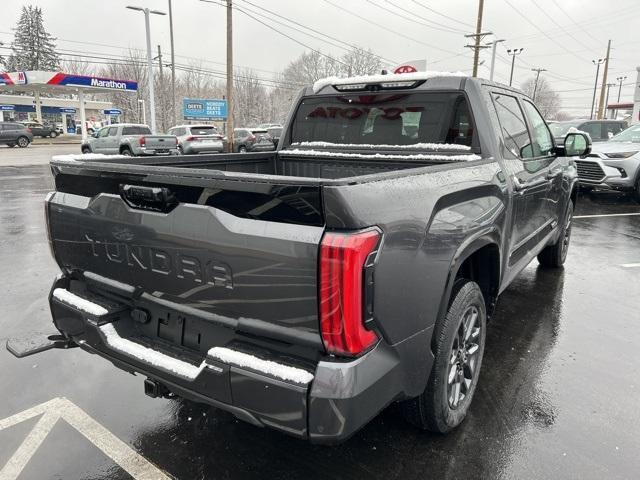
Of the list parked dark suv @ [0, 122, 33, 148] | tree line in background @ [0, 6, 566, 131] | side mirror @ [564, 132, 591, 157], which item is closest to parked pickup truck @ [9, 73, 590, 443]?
side mirror @ [564, 132, 591, 157]

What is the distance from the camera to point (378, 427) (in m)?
2.82

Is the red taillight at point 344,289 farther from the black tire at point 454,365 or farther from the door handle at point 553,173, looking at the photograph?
the door handle at point 553,173

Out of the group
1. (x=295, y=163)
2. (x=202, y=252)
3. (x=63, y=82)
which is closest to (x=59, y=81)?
(x=63, y=82)

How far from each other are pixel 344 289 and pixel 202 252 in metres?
0.66

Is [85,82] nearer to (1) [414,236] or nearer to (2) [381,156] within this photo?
(2) [381,156]

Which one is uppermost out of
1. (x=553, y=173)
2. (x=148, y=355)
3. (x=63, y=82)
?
(x=63, y=82)

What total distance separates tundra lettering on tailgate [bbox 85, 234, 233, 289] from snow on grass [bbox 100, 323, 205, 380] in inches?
13.6

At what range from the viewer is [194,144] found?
2247 centimetres

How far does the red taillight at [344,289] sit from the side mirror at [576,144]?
11.8 feet

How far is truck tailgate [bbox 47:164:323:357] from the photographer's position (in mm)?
1826

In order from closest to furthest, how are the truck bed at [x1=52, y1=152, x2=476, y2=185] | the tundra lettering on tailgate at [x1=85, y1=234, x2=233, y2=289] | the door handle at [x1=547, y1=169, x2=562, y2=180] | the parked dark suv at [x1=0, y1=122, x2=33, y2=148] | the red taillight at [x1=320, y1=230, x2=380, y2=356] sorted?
the red taillight at [x1=320, y1=230, x2=380, y2=356]
the tundra lettering on tailgate at [x1=85, y1=234, x2=233, y2=289]
the truck bed at [x1=52, y1=152, x2=476, y2=185]
the door handle at [x1=547, y1=169, x2=562, y2=180]
the parked dark suv at [x1=0, y1=122, x2=33, y2=148]

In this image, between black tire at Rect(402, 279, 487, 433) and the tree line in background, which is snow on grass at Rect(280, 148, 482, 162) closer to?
black tire at Rect(402, 279, 487, 433)

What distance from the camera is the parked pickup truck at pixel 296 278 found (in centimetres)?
178

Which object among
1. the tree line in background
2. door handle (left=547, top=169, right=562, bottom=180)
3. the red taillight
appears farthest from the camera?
the tree line in background
